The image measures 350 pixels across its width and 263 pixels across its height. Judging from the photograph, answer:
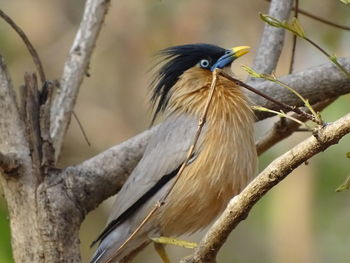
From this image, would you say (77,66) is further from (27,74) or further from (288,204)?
(288,204)

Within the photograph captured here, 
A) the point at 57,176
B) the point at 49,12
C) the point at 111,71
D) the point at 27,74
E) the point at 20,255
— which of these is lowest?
the point at 20,255

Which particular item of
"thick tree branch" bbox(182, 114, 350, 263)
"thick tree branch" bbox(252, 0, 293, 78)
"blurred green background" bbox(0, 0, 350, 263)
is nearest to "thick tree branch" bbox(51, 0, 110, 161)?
"thick tree branch" bbox(252, 0, 293, 78)

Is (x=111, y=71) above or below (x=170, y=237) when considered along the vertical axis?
above

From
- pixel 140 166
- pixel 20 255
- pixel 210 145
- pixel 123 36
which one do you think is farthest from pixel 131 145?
pixel 123 36

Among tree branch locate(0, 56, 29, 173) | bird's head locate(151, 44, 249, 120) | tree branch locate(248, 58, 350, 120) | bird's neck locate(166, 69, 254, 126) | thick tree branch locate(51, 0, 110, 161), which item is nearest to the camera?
tree branch locate(0, 56, 29, 173)

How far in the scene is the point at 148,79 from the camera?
21.7ft

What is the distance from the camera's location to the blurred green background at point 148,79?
6164 millimetres

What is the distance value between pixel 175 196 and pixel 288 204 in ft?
7.97

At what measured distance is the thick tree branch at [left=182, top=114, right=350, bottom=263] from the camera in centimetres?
230

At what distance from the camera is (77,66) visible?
159 inches

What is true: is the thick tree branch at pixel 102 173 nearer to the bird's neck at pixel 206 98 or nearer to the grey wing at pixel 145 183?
the grey wing at pixel 145 183

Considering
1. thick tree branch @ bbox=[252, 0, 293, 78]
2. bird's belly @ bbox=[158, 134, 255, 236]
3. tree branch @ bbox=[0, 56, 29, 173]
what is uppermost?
thick tree branch @ bbox=[252, 0, 293, 78]

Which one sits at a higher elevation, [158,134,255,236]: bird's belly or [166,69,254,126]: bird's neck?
[166,69,254,126]: bird's neck

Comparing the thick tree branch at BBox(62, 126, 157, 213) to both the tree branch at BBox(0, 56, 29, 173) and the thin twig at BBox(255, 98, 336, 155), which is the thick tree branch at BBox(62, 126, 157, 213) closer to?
the tree branch at BBox(0, 56, 29, 173)
